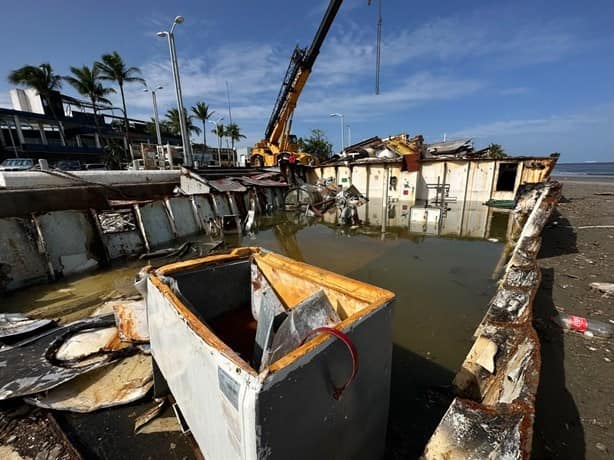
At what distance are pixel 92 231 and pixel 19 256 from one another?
1378 millimetres

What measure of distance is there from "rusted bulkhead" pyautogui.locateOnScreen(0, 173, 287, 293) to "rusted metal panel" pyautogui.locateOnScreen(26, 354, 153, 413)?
399cm

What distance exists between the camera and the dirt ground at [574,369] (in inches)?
72.9

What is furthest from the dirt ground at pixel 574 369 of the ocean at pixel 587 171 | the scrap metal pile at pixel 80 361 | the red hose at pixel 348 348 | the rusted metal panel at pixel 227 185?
the ocean at pixel 587 171

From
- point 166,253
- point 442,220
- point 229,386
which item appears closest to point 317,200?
point 442,220

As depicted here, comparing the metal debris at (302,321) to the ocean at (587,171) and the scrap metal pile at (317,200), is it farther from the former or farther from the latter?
the ocean at (587,171)

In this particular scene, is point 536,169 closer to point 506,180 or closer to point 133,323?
point 506,180

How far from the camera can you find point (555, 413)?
2.05m

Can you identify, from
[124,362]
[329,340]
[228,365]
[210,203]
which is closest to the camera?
[228,365]

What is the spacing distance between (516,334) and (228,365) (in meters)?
2.69

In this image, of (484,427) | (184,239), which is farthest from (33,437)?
(184,239)

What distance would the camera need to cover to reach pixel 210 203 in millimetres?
9906

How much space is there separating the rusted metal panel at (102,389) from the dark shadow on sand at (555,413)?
3.47 meters

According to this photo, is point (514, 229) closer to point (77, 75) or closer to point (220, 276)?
point (220, 276)

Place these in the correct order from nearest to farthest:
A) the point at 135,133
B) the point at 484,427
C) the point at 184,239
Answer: the point at 484,427
the point at 184,239
the point at 135,133
